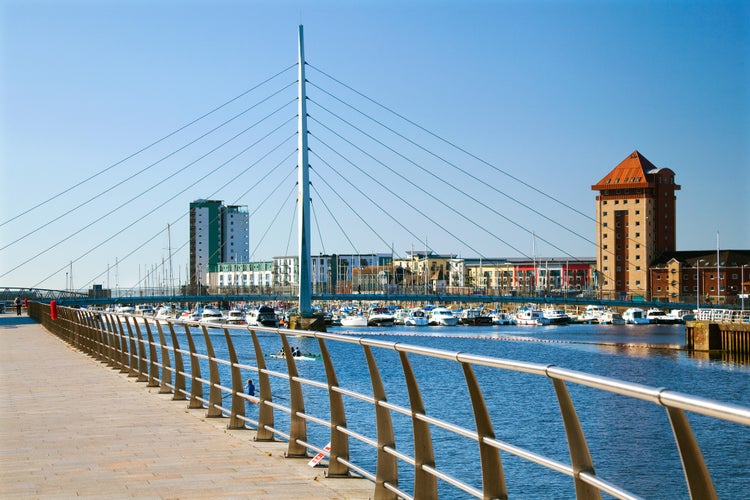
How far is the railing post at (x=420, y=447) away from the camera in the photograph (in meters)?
5.91

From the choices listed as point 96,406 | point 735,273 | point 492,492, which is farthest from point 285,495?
point 735,273

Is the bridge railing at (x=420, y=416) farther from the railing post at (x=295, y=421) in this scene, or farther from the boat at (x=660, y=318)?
the boat at (x=660, y=318)

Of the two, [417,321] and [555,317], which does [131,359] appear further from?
[555,317]

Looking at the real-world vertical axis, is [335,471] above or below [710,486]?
below

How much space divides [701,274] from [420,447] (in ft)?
546

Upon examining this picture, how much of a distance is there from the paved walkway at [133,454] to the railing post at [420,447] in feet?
3.55

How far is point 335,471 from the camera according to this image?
7.75 m

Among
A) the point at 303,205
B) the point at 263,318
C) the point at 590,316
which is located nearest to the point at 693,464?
the point at 303,205

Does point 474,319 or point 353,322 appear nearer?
point 353,322

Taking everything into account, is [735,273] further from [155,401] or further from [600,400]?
[155,401]

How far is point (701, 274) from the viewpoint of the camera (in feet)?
536

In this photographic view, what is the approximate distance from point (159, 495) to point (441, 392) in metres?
35.2

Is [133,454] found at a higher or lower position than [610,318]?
higher

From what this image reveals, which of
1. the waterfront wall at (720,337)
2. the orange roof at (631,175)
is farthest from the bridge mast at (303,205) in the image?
the orange roof at (631,175)
